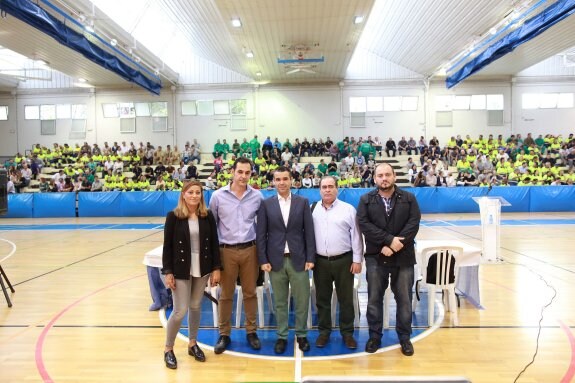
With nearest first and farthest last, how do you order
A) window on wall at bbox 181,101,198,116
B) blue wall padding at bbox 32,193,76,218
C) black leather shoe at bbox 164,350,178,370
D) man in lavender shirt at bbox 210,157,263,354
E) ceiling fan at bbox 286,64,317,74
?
black leather shoe at bbox 164,350,178,370, man in lavender shirt at bbox 210,157,263,354, blue wall padding at bbox 32,193,76,218, ceiling fan at bbox 286,64,317,74, window on wall at bbox 181,101,198,116

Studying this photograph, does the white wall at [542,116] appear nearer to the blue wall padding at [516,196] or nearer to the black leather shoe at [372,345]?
the blue wall padding at [516,196]

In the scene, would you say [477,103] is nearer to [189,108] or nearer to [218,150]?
[218,150]

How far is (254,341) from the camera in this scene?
410 cm

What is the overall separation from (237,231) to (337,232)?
94 cm

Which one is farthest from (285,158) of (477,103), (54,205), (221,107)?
(477,103)

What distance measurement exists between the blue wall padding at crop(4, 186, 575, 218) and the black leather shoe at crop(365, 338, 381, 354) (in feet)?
37.9

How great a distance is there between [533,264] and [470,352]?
448cm

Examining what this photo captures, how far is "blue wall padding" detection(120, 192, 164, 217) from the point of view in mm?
16859

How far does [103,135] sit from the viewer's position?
24625 mm

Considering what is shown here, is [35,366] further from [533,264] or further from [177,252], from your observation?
[533,264]

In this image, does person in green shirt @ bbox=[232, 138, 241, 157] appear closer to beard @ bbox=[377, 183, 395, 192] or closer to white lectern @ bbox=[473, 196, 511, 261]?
white lectern @ bbox=[473, 196, 511, 261]

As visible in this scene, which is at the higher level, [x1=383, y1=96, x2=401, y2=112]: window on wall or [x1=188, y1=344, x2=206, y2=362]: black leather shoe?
[x1=383, y1=96, x2=401, y2=112]: window on wall

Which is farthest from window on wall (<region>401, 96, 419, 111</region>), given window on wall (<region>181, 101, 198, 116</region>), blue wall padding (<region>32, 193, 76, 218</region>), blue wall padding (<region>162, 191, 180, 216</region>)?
blue wall padding (<region>32, 193, 76, 218</region>)

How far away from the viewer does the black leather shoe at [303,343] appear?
13.1ft
